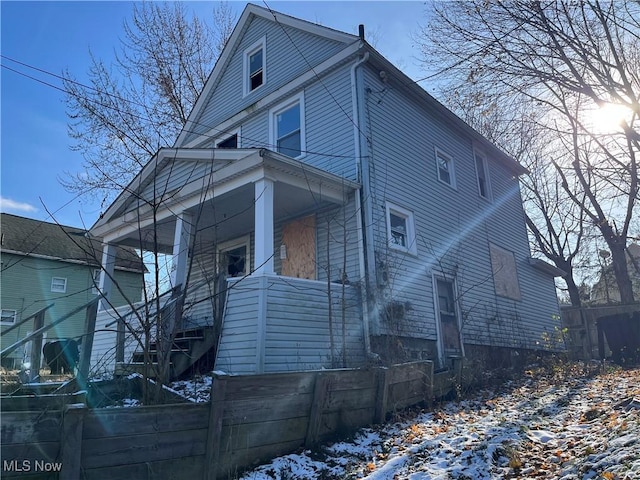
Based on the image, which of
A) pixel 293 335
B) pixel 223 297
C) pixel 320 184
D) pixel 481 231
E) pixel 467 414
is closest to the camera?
pixel 467 414

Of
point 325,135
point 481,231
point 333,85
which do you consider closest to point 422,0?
point 333,85

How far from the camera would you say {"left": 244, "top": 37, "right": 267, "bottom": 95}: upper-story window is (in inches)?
496

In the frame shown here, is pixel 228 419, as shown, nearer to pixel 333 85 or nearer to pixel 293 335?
pixel 293 335

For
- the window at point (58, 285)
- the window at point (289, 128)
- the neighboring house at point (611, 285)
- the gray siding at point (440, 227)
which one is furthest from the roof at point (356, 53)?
the neighboring house at point (611, 285)

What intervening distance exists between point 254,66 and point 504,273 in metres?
9.41

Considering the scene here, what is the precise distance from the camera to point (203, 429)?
4.21 meters

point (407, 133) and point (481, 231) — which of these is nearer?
point (407, 133)

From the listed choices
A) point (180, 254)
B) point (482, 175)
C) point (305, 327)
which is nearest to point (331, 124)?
point (180, 254)

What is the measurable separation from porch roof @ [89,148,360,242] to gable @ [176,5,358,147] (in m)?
3.04

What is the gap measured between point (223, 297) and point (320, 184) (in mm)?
2664

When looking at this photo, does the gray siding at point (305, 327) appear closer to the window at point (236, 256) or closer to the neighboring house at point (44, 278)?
the window at point (236, 256)

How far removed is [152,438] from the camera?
393 centimetres

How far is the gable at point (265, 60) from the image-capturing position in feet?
35.9

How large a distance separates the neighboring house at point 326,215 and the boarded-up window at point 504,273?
67mm
